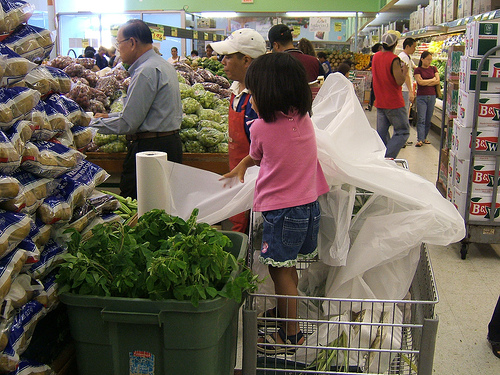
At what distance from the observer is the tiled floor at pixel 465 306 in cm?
251

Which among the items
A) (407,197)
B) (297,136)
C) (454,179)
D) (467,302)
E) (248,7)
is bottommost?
(467,302)

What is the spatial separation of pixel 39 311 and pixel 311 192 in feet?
3.11

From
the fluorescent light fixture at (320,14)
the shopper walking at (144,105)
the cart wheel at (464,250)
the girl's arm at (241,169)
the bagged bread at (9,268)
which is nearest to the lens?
the bagged bread at (9,268)

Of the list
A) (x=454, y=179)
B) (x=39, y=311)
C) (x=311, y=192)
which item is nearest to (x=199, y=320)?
(x=39, y=311)

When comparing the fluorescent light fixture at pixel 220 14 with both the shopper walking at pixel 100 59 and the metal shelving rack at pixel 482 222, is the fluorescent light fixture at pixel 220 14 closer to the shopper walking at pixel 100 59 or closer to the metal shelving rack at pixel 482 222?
the shopper walking at pixel 100 59

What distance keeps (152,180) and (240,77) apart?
1.13m

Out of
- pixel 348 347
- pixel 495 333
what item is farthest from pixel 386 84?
pixel 348 347

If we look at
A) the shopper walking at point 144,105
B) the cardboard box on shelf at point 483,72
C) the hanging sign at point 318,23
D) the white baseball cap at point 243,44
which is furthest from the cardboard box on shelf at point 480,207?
the hanging sign at point 318,23

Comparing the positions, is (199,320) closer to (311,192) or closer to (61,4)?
(311,192)

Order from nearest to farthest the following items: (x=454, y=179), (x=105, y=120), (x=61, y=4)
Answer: (x=105, y=120), (x=454, y=179), (x=61, y=4)

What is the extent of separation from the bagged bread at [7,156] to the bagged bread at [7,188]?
3cm

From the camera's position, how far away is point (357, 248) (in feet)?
5.91

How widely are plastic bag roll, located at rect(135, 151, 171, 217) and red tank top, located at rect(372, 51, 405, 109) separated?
15.8ft

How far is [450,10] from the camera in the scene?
313 inches
